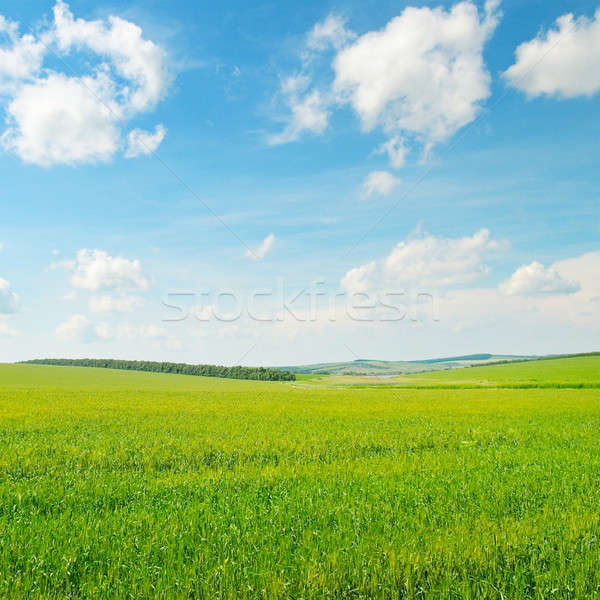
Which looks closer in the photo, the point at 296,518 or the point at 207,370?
the point at 296,518

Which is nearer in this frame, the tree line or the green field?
the green field

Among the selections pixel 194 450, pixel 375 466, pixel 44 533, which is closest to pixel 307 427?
pixel 194 450

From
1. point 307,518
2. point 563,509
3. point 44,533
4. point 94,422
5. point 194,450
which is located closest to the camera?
point 44,533

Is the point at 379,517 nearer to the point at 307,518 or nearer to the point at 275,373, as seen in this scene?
the point at 307,518

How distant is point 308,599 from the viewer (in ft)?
14.3

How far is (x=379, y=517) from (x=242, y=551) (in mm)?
2272

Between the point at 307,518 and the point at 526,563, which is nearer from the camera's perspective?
the point at 526,563

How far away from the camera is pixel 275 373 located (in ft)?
405

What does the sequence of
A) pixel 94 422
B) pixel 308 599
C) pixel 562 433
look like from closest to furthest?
pixel 308 599 → pixel 562 433 → pixel 94 422

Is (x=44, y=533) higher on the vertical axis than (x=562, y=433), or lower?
higher

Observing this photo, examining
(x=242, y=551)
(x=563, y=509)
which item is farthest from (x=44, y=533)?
(x=563, y=509)

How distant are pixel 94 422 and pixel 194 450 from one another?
26.5ft

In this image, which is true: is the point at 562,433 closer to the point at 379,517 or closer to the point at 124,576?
the point at 379,517

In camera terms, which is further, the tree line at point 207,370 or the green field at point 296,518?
the tree line at point 207,370
